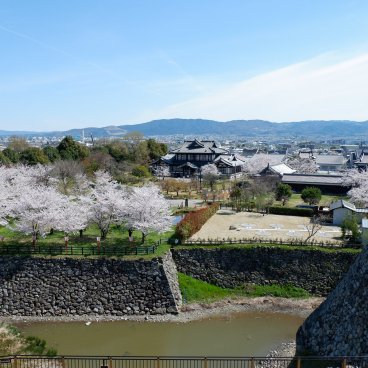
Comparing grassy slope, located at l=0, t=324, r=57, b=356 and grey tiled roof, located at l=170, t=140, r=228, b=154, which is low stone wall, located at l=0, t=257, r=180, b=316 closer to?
grassy slope, located at l=0, t=324, r=57, b=356

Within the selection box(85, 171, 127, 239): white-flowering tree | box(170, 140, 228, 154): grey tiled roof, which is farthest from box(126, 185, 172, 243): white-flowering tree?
box(170, 140, 228, 154): grey tiled roof

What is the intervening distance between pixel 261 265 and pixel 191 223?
16.5ft

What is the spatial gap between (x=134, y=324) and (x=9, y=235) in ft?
35.3

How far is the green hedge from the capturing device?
31.7 m

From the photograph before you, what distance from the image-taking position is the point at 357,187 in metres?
39.2

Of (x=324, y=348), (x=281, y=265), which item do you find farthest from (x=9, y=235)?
(x=324, y=348)

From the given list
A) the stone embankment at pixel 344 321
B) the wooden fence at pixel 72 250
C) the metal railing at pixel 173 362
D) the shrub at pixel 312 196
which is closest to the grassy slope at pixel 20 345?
the metal railing at pixel 173 362

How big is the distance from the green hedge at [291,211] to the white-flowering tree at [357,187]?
17.3ft

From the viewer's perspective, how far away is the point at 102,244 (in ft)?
75.9

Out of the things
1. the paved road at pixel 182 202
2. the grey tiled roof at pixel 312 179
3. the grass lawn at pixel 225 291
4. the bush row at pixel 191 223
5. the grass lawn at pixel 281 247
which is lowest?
the grass lawn at pixel 225 291

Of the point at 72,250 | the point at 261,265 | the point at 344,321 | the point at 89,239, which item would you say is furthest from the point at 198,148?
the point at 344,321

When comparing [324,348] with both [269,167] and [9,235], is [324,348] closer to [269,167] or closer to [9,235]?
[9,235]

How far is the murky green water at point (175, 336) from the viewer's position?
679 inches

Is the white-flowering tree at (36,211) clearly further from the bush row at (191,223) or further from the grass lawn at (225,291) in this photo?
the grass lawn at (225,291)
